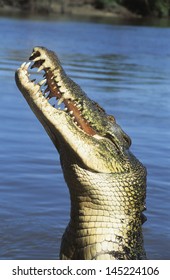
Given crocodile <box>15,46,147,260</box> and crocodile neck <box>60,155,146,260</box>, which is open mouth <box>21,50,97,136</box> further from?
crocodile neck <box>60,155,146,260</box>

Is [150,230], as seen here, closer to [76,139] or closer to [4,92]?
[76,139]

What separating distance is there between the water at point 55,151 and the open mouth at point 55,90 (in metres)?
2.20

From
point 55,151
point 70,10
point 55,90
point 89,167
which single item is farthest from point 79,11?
point 89,167

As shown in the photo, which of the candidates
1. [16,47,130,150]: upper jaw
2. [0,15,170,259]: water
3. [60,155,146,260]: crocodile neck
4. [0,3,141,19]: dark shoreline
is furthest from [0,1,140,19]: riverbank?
[60,155,146,260]: crocodile neck

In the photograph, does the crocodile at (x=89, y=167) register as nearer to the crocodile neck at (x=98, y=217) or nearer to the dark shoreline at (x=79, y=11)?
the crocodile neck at (x=98, y=217)

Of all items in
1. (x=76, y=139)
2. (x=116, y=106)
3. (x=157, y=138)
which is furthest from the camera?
(x=116, y=106)

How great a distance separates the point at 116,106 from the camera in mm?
17578

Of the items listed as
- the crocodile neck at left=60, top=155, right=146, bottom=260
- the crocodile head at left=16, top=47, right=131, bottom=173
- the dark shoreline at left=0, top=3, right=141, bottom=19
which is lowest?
the crocodile neck at left=60, top=155, right=146, bottom=260

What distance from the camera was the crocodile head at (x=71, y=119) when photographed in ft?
20.6

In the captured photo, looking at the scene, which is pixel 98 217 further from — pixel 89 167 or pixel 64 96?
pixel 64 96

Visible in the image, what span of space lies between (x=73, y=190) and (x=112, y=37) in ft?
132

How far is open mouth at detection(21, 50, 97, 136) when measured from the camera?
6.32 metres

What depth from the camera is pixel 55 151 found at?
1270 cm

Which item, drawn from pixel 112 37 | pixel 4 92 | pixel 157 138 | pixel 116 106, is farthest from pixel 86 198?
pixel 112 37
